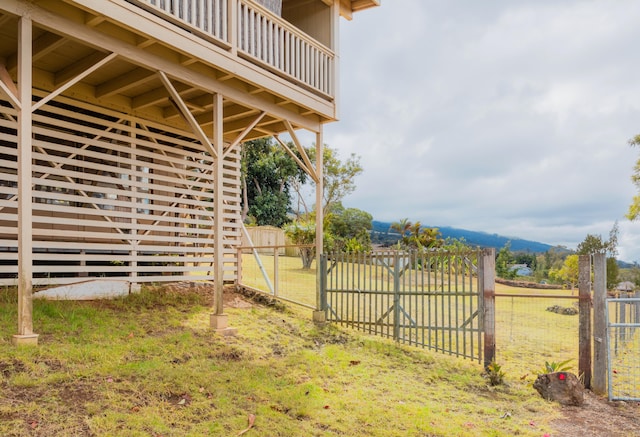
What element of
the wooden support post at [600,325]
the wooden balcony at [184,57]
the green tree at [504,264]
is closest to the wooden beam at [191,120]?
the wooden balcony at [184,57]

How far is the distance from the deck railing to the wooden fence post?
4666 mm

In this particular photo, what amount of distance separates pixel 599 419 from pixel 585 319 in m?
1.44

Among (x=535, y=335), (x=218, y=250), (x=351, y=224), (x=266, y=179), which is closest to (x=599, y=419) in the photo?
(x=535, y=335)

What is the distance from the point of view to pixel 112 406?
4.44 m

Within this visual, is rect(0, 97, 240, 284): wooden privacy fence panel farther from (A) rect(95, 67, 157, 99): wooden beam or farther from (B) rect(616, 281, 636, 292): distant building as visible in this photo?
(B) rect(616, 281, 636, 292): distant building

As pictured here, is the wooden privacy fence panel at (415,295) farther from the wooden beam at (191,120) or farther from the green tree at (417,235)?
the green tree at (417,235)

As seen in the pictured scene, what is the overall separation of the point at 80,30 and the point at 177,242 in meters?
5.25

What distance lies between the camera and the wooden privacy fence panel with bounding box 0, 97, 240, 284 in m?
7.83

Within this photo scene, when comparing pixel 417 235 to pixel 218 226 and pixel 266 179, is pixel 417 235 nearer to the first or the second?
pixel 266 179

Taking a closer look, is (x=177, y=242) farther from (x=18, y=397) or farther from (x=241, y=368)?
(x=18, y=397)

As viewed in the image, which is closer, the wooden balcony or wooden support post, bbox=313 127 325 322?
the wooden balcony

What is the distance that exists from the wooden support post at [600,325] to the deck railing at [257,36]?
229 inches

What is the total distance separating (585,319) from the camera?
21.4ft

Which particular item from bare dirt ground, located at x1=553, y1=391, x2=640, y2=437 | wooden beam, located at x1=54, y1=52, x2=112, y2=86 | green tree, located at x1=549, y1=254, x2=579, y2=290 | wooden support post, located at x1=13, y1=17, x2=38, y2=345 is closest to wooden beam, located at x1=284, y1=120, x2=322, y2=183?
wooden beam, located at x1=54, y1=52, x2=112, y2=86
